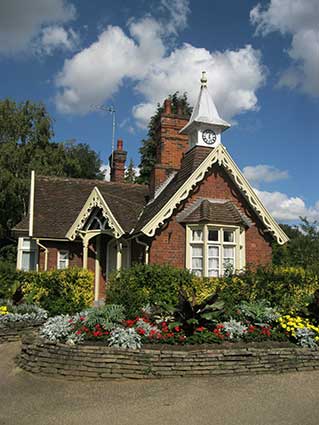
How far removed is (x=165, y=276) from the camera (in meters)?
11.7

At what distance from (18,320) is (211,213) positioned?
279 inches

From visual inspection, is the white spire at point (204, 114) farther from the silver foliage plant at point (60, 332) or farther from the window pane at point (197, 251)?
the silver foliage plant at point (60, 332)

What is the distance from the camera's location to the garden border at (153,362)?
759cm

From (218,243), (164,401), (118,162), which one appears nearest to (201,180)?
(218,243)

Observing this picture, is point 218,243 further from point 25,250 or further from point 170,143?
point 25,250

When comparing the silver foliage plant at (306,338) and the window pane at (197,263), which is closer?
the silver foliage plant at (306,338)

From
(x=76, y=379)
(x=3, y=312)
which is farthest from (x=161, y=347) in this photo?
(x=3, y=312)

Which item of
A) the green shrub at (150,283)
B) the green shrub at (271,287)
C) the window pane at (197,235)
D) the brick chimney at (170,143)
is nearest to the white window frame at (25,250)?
the brick chimney at (170,143)

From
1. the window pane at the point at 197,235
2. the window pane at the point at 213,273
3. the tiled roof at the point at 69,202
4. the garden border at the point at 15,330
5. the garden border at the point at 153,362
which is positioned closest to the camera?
the garden border at the point at 153,362

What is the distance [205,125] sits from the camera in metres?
16.9

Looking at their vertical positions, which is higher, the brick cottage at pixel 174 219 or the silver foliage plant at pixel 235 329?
the brick cottage at pixel 174 219

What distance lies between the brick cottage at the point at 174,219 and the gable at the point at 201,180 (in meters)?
0.04


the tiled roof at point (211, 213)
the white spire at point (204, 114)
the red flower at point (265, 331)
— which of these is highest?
the white spire at point (204, 114)

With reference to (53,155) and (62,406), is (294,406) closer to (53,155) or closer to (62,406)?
(62,406)
